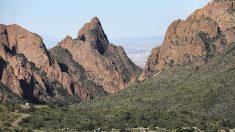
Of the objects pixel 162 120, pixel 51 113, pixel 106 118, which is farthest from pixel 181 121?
pixel 51 113

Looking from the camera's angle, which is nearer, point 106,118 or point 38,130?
point 38,130

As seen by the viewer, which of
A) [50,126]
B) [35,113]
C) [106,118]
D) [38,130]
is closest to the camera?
[38,130]

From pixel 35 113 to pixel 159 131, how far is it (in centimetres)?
3221

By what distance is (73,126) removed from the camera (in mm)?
144750

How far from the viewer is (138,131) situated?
471 ft

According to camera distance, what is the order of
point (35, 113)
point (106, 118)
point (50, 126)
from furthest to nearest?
point (106, 118)
point (35, 113)
point (50, 126)

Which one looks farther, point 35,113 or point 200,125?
point 200,125

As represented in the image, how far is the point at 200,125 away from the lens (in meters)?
172

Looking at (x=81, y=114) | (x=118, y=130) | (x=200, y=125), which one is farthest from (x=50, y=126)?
(x=200, y=125)

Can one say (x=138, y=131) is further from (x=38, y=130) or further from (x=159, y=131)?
(x=38, y=130)

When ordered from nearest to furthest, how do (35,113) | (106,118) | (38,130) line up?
(38,130), (35,113), (106,118)

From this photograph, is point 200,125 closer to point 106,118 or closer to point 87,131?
point 106,118

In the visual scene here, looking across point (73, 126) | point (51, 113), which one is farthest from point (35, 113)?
point (73, 126)

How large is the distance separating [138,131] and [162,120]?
32.4 meters
